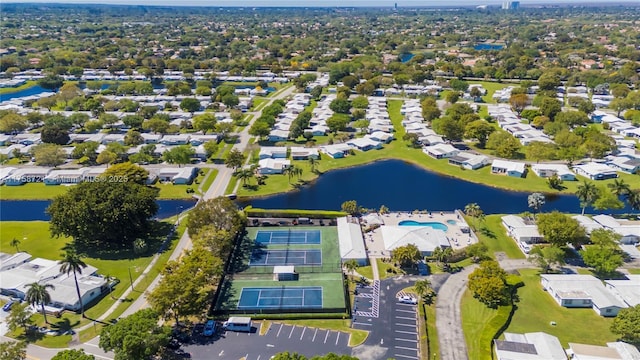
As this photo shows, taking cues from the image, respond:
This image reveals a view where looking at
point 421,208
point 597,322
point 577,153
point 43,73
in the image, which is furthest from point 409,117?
point 43,73

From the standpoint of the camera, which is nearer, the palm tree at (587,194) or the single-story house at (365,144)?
the palm tree at (587,194)

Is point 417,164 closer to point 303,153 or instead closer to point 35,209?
point 303,153

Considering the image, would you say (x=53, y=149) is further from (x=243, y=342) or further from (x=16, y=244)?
(x=243, y=342)

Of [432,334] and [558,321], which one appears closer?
[432,334]

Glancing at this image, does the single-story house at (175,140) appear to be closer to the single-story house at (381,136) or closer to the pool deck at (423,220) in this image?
the single-story house at (381,136)

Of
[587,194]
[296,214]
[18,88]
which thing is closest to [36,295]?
[296,214]

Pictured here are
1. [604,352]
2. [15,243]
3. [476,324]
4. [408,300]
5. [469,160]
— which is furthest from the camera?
[469,160]

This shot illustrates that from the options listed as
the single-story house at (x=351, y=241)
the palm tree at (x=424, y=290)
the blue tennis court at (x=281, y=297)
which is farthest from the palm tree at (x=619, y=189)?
the blue tennis court at (x=281, y=297)
